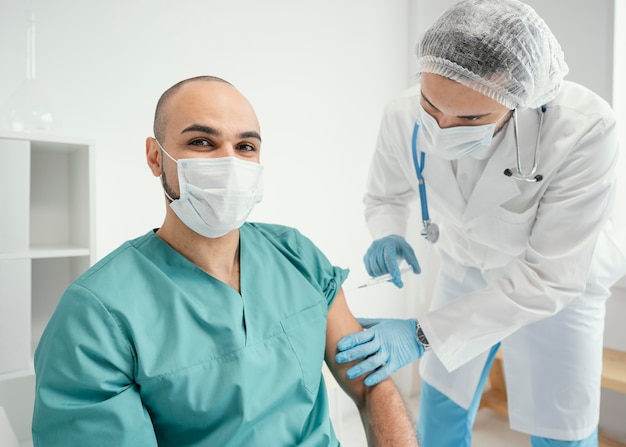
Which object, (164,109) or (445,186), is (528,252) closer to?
(445,186)

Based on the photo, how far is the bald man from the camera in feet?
2.63

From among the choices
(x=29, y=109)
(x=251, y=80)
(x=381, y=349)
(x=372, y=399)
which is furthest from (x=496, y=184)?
(x=29, y=109)

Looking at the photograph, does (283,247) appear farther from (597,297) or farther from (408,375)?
(408,375)

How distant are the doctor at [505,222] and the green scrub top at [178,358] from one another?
0.19 metres

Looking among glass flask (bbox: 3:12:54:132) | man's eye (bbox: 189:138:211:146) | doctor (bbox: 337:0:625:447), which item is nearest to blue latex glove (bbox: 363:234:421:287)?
doctor (bbox: 337:0:625:447)

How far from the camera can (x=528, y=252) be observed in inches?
50.1

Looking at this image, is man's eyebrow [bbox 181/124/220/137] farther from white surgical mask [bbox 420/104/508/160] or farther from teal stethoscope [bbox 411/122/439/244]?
teal stethoscope [bbox 411/122/439/244]

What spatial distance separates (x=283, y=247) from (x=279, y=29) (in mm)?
1400

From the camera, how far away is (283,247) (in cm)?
122

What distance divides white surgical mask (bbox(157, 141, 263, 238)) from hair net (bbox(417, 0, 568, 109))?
1.85 ft

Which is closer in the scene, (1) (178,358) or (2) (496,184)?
(1) (178,358)

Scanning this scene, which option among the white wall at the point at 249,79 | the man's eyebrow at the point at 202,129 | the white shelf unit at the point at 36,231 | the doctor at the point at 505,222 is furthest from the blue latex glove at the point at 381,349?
the white wall at the point at 249,79

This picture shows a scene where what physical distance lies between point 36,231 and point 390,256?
1.26m

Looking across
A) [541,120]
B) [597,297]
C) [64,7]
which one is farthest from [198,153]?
[597,297]
